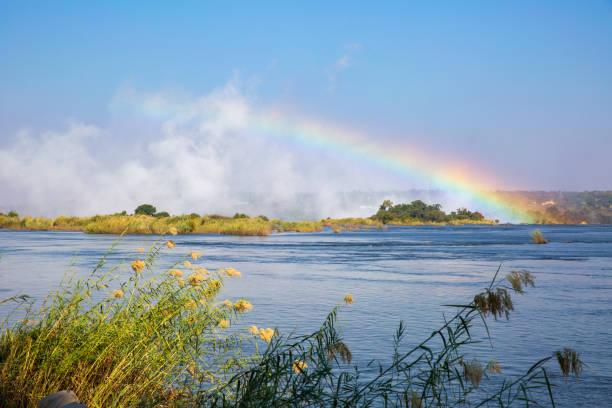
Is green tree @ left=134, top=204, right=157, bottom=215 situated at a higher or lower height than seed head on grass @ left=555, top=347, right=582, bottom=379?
higher

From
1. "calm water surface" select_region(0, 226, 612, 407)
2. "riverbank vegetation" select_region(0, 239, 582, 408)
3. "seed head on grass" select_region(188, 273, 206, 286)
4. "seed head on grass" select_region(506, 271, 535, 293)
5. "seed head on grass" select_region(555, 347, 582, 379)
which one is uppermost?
"seed head on grass" select_region(506, 271, 535, 293)

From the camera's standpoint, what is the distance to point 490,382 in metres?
7.32

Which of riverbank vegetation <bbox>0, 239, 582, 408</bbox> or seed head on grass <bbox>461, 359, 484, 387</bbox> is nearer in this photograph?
seed head on grass <bbox>461, 359, 484, 387</bbox>

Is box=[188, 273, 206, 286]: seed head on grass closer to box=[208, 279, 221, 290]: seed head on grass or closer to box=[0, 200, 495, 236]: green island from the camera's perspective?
box=[208, 279, 221, 290]: seed head on grass

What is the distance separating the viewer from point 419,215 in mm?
145000

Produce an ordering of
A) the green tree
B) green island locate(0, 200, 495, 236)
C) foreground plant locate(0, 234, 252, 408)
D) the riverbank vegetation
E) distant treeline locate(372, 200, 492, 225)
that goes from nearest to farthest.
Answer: the riverbank vegetation
foreground plant locate(0, 234, 252, 408)
green island locate(0, 200, 495, 236)
the green tree
distant treeline locate(372, 200, 492, 225)

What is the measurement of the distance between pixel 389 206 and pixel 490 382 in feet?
474

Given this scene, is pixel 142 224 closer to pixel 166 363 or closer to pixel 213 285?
pixel 213 285

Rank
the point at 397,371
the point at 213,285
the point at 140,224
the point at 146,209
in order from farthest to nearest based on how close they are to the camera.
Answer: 1. the point at 146,209
2. the point at 140,224
3. the point at 213,285
4. the point at 397,371

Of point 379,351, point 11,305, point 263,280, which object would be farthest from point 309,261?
point 379,351

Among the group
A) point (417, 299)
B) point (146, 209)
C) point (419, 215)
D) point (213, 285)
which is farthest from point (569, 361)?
point (419, 215)

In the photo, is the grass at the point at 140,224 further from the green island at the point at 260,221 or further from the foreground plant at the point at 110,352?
the foreground plant at the point at 110,352

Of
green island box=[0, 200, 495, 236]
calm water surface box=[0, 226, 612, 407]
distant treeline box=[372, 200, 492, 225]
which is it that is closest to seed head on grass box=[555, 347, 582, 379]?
calm water surface box=[0, 226, 612, 407]

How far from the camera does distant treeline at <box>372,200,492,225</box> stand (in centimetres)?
13825
